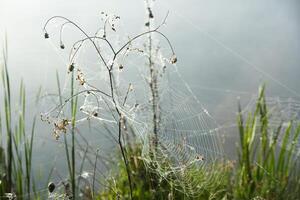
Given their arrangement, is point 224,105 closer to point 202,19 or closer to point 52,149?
point 202,19

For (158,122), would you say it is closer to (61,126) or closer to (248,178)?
(248,178)

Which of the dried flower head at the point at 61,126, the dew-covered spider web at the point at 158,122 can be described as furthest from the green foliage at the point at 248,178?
the dried flower head at the point at 61,126

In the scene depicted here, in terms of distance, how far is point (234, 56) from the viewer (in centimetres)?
459

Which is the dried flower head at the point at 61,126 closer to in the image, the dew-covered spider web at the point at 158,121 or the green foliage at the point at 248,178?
the dew-covered spider web at the point at 158,121

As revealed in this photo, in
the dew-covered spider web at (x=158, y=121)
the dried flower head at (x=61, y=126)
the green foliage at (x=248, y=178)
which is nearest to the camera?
the dried flower head at (x=61, y=126)

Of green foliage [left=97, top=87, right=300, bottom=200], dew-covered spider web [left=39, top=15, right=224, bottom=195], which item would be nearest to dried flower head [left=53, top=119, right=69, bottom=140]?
dew-covered spider web [left=39, top=15, right=224, bottom=195]

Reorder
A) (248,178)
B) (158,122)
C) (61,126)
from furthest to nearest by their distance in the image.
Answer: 1. (248,178)
2. (158,122)
3. (61,126)

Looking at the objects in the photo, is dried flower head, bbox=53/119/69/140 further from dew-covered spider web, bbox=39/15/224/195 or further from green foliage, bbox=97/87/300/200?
green foliage, bbox=97/87/300/200

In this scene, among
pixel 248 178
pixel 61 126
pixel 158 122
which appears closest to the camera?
pixel 61 126

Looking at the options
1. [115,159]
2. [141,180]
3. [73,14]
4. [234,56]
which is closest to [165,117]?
[141,180]

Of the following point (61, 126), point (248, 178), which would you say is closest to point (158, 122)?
point (248, 178)

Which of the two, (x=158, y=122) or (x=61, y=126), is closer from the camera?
(x=61, y=126)

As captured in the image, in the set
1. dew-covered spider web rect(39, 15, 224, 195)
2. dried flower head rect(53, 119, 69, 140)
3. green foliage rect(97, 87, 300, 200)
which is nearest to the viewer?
dried flower head rect(53, 119, 69, 140)

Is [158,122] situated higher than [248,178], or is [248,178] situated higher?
[158,122]
